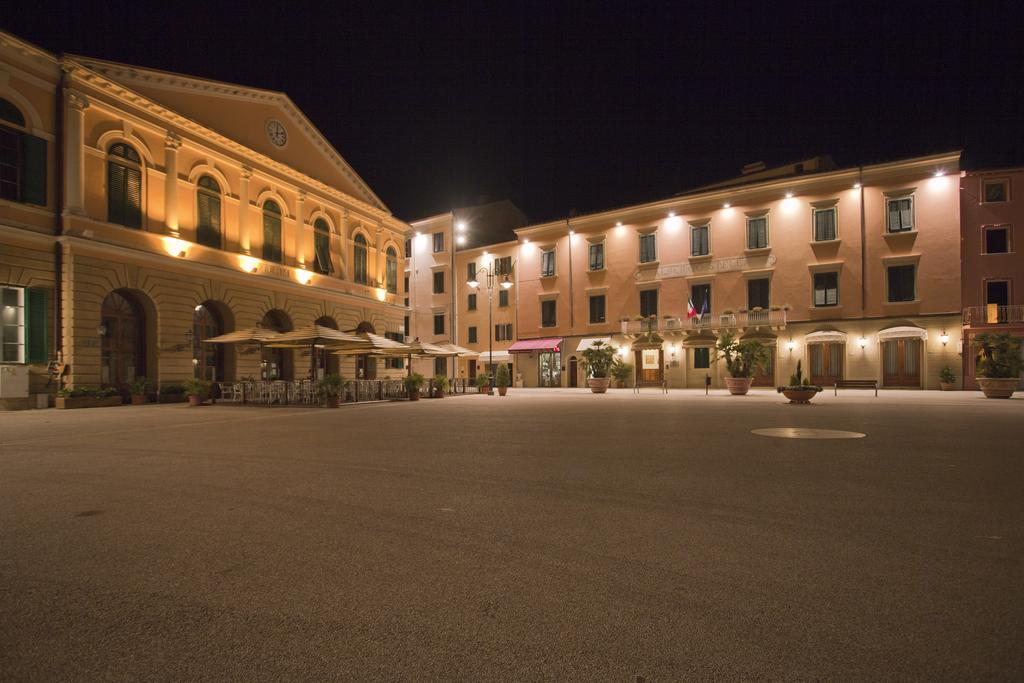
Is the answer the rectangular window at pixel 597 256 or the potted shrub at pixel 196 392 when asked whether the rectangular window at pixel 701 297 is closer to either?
the rectangular window at pixel 597 256

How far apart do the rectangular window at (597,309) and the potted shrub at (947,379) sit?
62.7ft

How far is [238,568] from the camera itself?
3.58m

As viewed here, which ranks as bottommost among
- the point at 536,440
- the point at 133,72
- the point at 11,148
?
the point at 536,440

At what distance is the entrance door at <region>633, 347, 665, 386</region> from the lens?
112 ft

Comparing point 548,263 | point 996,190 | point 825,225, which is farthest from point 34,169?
point 996,190

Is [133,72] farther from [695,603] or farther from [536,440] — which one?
[695,603]

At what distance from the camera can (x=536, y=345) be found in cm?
4069

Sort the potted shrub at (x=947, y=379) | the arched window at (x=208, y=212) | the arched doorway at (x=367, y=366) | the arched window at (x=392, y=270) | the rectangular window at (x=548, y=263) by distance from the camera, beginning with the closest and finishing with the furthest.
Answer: the arched window at (x=208, y=212), the potted shrub at (x=947, y=379), the arched doorway at (x=367, y=366), the arched window at (x=392, y=270), the rectangular window at (x=548, y=263)

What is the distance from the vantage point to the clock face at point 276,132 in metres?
29.7

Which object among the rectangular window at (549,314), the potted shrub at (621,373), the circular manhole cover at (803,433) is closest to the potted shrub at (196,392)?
the circular manhole cover at (803,433)

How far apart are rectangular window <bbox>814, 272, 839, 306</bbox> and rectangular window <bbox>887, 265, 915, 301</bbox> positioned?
2.60 m

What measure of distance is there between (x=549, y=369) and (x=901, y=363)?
21.2 meters

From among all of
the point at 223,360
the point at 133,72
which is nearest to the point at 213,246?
the point at 223,360

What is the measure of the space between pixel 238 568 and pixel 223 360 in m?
25.6
